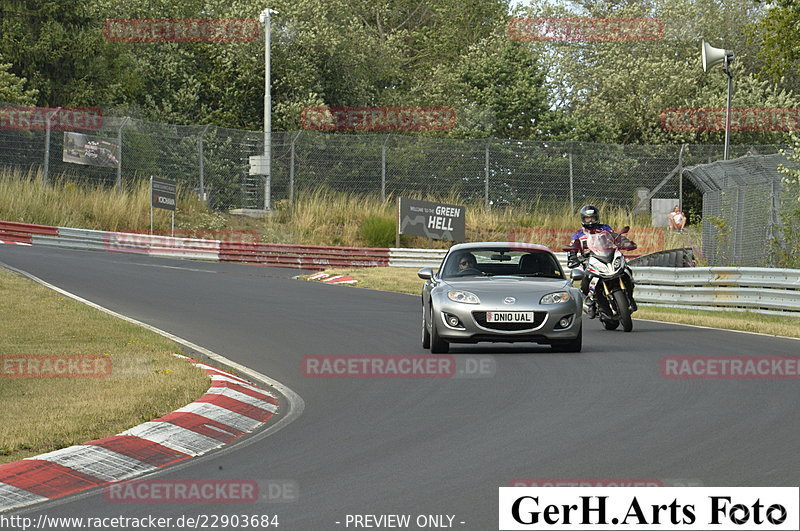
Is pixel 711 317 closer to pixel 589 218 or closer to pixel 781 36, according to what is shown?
pixel 589 218

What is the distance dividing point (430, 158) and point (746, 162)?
15.7 m

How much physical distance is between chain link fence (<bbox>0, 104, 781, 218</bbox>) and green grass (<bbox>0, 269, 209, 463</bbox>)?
69.5ft

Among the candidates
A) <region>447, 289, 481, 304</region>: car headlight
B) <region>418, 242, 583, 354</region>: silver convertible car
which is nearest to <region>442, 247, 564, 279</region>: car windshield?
<region>418, 242, 583, 354</region>: silver convertible car

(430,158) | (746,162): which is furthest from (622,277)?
(430,158)

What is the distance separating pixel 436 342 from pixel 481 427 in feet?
16.3

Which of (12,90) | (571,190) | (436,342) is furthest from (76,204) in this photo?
(436,342)

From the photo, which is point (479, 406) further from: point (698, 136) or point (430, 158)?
point (698, 136)

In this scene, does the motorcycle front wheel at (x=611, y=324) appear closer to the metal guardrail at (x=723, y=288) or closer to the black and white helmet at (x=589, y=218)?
the black and white helmet at (x=589, y=218)

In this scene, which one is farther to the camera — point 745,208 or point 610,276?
point 745,208

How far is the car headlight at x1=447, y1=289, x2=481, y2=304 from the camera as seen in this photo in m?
14.4

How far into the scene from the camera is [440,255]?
35406 millimetres

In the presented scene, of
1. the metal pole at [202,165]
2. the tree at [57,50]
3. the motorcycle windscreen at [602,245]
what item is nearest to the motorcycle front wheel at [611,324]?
the motorcycle windscreen at [602,245]

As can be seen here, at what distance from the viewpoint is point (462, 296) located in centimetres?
1446

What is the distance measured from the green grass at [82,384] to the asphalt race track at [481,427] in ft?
3.20
